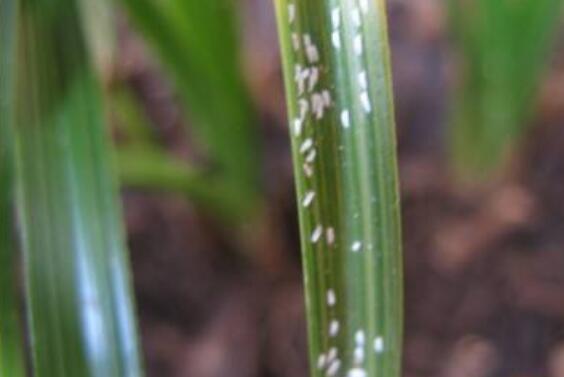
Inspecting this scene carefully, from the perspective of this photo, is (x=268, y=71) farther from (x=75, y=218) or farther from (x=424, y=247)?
(x=75, y=218)

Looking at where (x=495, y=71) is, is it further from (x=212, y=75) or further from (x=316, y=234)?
(x=316, y=234)

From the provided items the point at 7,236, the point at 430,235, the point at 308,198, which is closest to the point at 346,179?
the point at 308,198

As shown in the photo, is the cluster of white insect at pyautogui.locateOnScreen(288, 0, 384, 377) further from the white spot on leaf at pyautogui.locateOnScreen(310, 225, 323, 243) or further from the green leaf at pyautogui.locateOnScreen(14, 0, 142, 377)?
the green leaf at pyautogui.locateOnScreen(14, 0, 142, 377)

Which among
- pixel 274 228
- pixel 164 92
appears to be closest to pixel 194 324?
pixel 274 228

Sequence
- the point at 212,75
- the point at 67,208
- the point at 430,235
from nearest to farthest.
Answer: the point at 67,208, the point at 212,75, the point at 430,235

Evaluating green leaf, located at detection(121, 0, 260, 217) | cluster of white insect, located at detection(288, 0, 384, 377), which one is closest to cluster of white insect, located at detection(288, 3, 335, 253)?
cluster of white insect, located at detection(288, 0, 384, 377)

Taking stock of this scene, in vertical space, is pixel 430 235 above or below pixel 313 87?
below

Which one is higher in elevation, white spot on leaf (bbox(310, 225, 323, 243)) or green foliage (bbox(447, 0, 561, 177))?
green foliage (bbox(447, 0, 561, 177))
